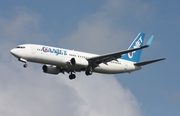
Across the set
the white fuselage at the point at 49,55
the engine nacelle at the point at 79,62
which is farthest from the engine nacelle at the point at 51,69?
the engine nacelle at the point at 79,62

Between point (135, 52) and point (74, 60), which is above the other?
point (135, 52)

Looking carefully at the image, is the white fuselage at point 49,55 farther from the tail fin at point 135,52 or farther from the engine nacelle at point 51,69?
the tail fin at point 135,52

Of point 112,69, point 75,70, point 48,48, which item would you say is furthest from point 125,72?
point 48,48

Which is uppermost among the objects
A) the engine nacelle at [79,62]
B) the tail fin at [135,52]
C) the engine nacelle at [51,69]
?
the tail fin at [135,52]

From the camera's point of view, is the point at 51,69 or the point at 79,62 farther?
the point at 51,69

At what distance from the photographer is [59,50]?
67.3 m

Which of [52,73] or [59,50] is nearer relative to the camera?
[59,50]

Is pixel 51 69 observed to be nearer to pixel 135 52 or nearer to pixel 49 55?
pixel 49 55

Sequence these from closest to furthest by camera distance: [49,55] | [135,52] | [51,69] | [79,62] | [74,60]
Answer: [49,55], [74,60], [79,62], [51,69], [135,52]

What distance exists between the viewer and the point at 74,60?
67.6 m

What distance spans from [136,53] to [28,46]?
20.7 m

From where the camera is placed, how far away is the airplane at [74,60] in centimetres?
6594

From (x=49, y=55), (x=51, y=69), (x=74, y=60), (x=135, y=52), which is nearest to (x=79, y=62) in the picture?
(x=74, y=60)

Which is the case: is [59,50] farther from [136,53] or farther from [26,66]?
[136,53]
